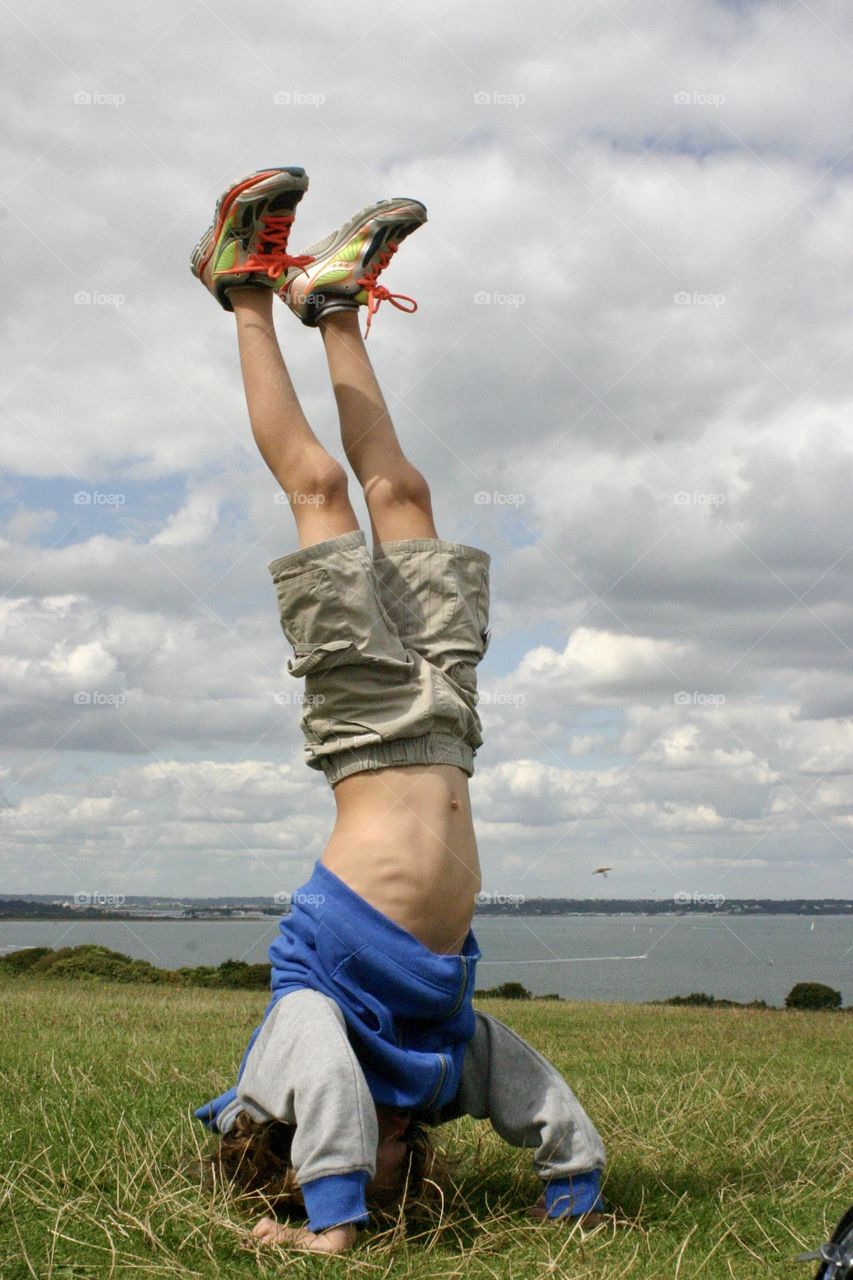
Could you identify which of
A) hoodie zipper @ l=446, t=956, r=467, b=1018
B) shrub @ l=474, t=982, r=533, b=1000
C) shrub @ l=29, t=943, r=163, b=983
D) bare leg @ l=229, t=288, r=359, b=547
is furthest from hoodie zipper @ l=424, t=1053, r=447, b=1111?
shrub @ l=474, t=982, r=533, b=1000

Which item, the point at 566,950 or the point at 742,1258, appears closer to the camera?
the point at 742,1258

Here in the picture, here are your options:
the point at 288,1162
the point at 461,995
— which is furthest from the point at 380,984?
the point at 288,1162

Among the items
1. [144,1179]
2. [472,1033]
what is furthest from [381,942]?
[144,1179]

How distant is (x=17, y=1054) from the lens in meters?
6.21

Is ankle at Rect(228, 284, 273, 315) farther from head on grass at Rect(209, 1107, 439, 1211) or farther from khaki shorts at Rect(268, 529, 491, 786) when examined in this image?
→ head on grass at Rect(209, 1107, 439, 1211)

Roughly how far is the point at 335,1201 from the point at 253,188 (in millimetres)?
3134

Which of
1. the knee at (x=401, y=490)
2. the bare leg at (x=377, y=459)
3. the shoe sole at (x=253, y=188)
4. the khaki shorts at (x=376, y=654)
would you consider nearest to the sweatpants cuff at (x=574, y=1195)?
the khaki shorts at (x=376, y=654)

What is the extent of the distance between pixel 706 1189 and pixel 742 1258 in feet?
2.34

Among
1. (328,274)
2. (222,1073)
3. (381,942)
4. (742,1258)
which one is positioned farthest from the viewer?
(222,1073)

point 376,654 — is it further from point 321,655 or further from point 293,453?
point 293,453

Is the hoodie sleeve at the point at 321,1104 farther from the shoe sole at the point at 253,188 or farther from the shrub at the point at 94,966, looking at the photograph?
the shrub at the point at 94,966

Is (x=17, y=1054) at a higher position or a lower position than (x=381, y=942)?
lower

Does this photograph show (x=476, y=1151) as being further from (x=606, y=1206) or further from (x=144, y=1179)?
(x=144, y=1179)

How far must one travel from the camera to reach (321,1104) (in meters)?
3.17
